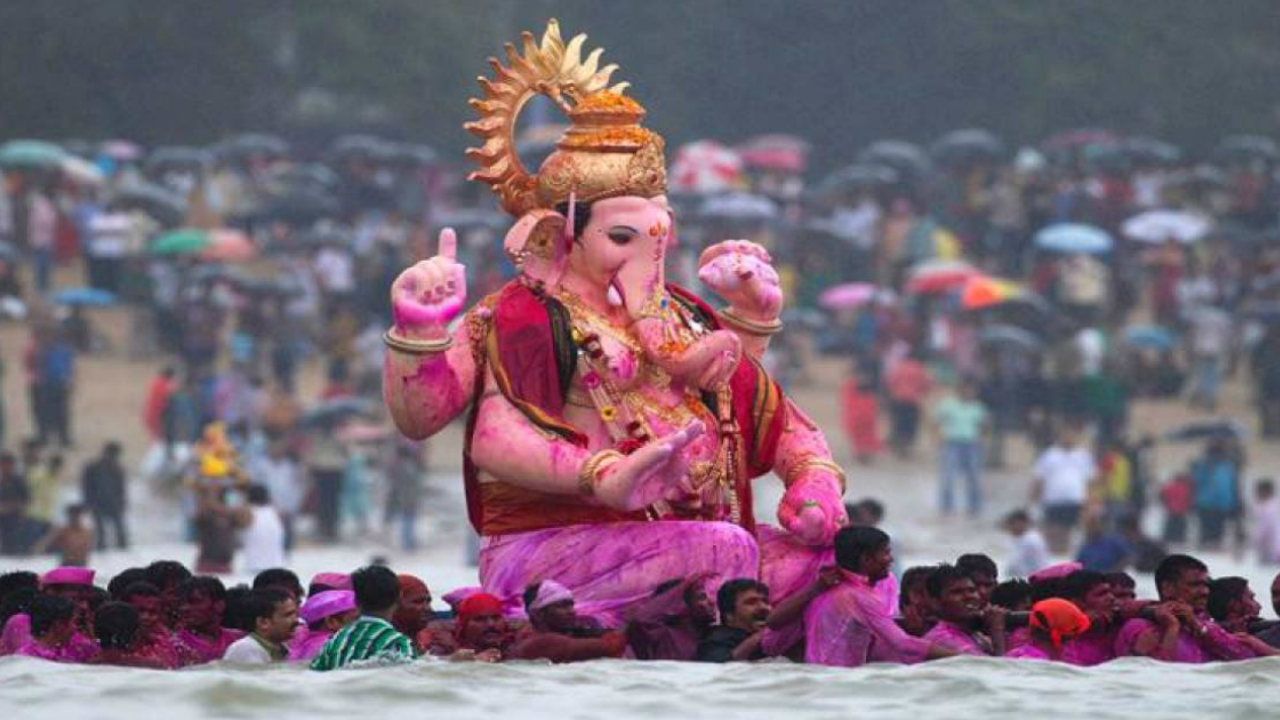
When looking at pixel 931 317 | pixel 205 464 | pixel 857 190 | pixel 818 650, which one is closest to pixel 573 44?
pixel 818 650

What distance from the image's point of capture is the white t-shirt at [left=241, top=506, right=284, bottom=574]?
77.4 ft

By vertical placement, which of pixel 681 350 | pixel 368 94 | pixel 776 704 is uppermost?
pixel 368 94

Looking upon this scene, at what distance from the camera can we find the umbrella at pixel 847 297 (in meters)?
35.2

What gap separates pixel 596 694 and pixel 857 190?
27.2 metres

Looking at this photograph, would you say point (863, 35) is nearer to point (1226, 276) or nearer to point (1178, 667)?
point (1226, 276)

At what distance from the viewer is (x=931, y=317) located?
3562cm

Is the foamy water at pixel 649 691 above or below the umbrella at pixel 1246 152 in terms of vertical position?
below

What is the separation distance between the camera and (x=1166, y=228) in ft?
120

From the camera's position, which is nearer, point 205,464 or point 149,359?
point 205,464

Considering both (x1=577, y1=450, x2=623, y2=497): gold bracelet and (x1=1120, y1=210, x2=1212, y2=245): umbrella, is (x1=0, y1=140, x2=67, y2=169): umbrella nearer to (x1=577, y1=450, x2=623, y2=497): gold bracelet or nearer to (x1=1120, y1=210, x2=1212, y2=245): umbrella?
(x1=1120, y1=210, x2=1212, y2=245): umbrella

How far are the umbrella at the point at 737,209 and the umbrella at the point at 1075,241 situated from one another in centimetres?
270

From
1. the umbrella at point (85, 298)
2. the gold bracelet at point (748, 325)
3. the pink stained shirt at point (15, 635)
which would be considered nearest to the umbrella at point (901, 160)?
the umbrella at point (85, 298)

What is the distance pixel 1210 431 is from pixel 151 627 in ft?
62.1

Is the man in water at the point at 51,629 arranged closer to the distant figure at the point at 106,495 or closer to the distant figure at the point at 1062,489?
the distant figure at the point at 106,495
